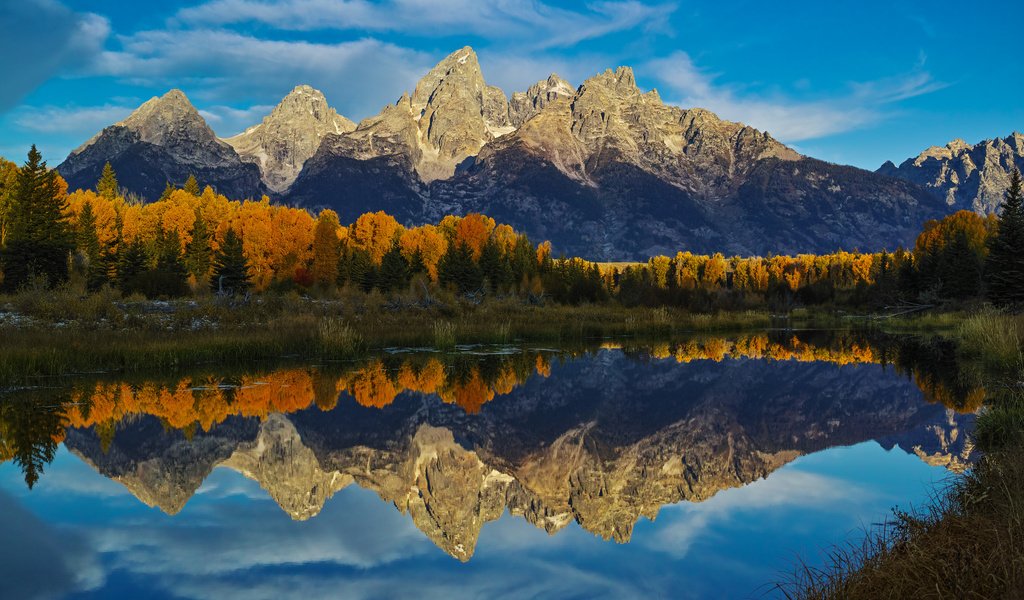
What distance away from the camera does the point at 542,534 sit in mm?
9211

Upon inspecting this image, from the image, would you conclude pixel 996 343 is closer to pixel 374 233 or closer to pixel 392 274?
pixel 392 274

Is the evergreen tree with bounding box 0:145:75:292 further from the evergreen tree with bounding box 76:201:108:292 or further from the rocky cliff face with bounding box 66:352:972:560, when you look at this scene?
the rocky cliff face with bounding box 66:352:972:560

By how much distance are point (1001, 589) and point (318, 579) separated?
21.2 feet

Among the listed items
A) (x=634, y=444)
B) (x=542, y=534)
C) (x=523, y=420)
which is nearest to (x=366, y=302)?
(x=523, y=420)

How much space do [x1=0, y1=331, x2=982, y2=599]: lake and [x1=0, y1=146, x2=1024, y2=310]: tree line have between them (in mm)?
25832

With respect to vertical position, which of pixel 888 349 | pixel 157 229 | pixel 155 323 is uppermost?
pixel 157 229

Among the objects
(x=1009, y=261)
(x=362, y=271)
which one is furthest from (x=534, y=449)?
(x=362, y=271)

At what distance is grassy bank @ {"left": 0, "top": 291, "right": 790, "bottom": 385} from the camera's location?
2266 centimetres

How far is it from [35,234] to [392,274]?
3589cm

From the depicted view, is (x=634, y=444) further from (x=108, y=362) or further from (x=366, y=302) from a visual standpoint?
(x=366, y=302)

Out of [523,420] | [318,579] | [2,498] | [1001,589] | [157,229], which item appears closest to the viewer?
[1001,589]

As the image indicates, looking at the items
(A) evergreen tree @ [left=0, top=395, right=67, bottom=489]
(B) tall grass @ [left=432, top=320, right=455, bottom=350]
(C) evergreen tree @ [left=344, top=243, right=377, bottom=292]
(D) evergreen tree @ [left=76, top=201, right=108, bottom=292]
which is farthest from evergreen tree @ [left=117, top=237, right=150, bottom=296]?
(A) evergreen tree @ [left=0, top=395, right=67, bottom=489]

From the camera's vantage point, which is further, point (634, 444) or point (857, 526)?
point (634, 444)

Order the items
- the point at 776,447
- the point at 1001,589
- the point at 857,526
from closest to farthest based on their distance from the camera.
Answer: the point at 1001,589 < the point at 857,526 < the point at 776,447
